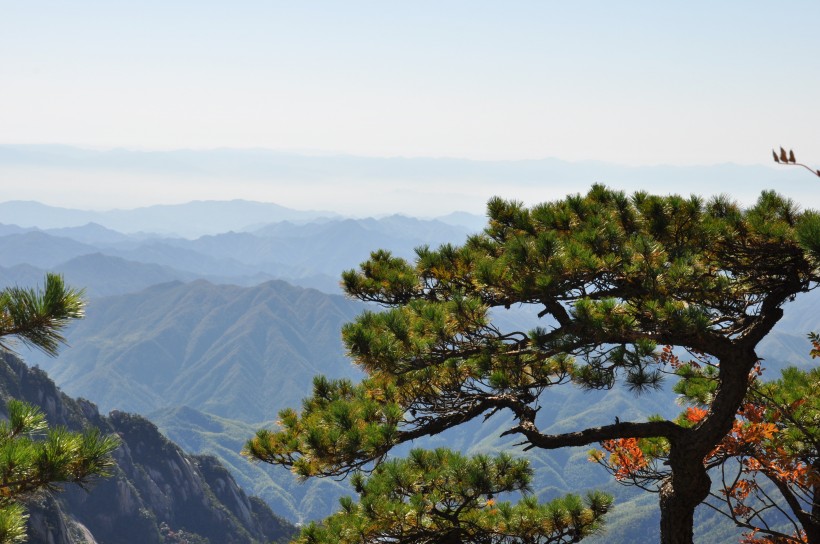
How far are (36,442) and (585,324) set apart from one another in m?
6.16

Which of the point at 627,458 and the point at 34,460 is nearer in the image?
the point at 34,460

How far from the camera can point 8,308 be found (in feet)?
21.4

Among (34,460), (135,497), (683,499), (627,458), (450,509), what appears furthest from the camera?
(135,497)

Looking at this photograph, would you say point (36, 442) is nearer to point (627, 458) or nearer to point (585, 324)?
point (585, 324)

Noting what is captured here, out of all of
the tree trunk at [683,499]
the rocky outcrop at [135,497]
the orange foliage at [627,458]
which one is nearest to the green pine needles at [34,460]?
the tree trunk at [683,499]

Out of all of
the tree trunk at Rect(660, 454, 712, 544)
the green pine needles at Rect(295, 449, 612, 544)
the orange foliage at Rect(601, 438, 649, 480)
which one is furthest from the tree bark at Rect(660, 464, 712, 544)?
the orange foliage at Rect(601, 438, 649, 480)

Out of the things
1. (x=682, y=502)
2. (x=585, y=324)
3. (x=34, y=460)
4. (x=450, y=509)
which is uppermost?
(x=585, y=324)

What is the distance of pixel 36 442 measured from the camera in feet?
22.9

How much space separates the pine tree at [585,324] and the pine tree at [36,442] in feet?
9.09

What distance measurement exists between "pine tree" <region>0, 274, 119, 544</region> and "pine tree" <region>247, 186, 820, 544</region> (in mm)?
2771

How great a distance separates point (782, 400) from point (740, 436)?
1.35 m

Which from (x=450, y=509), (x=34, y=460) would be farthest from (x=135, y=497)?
(x=34, y=460)

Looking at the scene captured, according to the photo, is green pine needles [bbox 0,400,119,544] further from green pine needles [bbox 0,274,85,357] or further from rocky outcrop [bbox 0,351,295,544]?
rocky outcrop [bbox 0,351,295,544]

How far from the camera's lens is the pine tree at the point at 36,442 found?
6.42 meters
